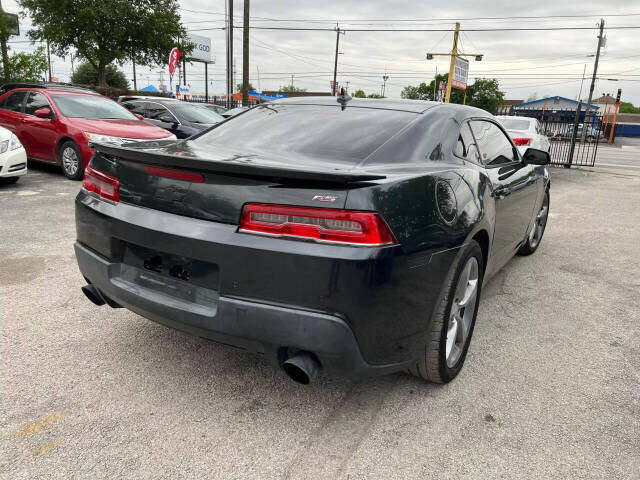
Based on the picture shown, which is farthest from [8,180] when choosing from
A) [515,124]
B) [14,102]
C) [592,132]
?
[592,132]

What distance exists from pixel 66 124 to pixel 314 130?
681 cm

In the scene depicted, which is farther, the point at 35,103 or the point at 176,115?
the point at 176,115

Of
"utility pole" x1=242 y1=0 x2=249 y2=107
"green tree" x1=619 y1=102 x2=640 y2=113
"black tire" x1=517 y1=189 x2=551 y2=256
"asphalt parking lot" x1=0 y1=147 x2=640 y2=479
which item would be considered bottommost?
"asphalt parking lot" x1=0 y1=147 x2=640 y2=479

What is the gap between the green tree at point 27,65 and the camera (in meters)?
14.6

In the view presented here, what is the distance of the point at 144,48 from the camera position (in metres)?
28.9

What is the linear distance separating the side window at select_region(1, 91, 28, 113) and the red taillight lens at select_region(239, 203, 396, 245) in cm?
895

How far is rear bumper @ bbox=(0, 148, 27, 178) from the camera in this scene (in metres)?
7.12

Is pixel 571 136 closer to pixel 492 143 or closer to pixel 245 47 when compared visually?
pixel 245 47

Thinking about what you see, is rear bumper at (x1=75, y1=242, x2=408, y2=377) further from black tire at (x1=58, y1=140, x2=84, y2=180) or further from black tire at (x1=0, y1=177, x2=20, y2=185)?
black tire at (x1=0, y1=177, x2=20, y2=185)

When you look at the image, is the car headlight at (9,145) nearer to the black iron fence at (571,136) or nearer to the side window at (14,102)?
the side window at (14,102)

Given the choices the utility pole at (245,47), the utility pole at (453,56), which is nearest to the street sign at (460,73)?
the utility pole at (453,56)

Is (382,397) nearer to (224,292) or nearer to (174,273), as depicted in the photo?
(224,292)

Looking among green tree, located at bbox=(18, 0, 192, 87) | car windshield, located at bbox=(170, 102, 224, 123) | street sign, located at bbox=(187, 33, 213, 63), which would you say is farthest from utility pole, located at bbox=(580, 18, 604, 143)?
street sign, located at bbox=(187, 33, 213, 63)

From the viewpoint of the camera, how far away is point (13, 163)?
7238 millimetres
